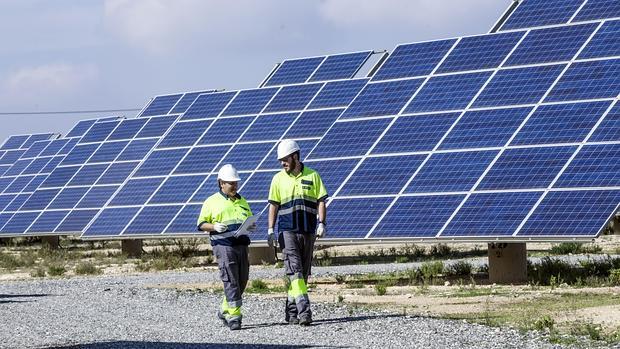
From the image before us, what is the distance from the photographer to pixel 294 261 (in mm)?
15695

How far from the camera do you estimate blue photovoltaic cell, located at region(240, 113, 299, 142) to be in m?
31.2

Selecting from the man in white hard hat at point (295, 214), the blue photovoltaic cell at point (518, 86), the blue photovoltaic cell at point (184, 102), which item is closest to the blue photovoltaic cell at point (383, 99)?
the blue photovoltaic cell at point (518, 86)

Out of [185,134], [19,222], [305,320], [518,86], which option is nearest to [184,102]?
[19,222]

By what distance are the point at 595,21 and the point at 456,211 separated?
5255 millimetres

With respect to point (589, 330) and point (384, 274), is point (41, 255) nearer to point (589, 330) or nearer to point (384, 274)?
point (384, 274)

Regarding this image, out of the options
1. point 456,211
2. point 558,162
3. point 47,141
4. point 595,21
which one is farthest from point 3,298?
point 47,141

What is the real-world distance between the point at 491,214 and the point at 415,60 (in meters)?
6.41

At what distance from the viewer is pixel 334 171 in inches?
961

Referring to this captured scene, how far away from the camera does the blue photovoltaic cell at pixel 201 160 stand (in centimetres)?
3156

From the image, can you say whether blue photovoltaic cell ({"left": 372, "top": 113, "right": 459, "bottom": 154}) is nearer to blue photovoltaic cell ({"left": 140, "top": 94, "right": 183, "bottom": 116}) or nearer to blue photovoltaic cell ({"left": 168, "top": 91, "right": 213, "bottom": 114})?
blue photovoltaic cell ({"left": 168, "top": 91, "right": 213, "bottom": 114})

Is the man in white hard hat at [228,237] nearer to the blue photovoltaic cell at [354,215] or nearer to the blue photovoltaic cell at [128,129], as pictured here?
the blue photovoltaic cell at [354,215]

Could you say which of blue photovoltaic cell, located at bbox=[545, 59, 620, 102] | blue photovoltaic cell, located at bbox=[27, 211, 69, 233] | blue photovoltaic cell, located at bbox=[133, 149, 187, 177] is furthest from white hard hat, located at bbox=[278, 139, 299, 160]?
blue photovoltaic cell, located at bbox=[27, 211, 69, 233]

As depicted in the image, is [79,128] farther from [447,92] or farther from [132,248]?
[447,92]

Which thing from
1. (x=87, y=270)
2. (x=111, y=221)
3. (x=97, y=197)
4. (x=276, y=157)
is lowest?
(x=87, y=270)
